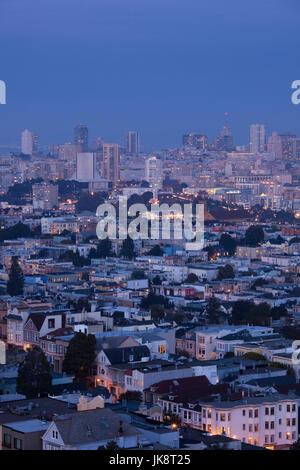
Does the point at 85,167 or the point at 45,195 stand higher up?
the point at 85,167

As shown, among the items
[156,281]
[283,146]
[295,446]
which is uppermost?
[283,146]

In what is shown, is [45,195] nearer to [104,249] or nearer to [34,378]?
[104,249]

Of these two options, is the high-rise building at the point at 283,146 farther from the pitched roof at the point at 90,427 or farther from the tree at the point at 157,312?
the pitched roof at the point at 90,427

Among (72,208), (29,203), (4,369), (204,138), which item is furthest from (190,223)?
(204,138)

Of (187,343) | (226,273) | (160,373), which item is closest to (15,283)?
(226,273)

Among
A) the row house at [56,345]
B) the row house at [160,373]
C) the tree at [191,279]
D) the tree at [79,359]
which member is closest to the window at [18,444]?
the row house at [160,373]

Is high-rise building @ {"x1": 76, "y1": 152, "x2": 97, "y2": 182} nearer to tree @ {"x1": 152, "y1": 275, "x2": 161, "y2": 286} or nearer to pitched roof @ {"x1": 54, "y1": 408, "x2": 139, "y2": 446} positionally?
tree @ {"x1": 152, "y1": 275, "x2": 161, "y2": 286}
